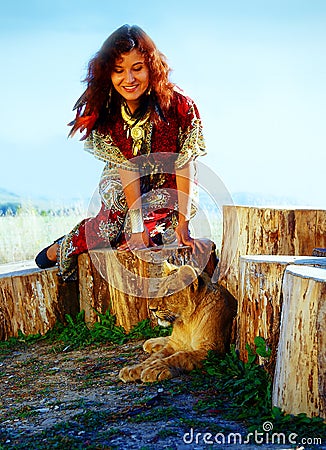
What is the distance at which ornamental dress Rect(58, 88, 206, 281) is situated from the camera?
4695mm

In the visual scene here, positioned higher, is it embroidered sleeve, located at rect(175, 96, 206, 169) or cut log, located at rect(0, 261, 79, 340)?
embroidered sleeve, located at rect(175, 96, 206, 169)

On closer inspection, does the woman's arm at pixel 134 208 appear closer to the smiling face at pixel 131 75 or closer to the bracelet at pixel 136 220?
the bracelet at pixel 136 220

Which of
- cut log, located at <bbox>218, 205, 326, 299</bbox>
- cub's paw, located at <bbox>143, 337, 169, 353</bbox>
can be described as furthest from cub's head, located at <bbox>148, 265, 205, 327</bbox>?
cut log, located at <bbox>218, 205, 326, 299</bbox>

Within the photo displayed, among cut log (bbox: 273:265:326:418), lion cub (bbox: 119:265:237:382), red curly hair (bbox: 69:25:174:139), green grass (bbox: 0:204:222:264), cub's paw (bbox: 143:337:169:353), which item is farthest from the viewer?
green grass (bbox: 0:204:222:264)

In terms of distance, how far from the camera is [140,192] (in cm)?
468

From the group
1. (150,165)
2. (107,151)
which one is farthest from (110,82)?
(150,165)

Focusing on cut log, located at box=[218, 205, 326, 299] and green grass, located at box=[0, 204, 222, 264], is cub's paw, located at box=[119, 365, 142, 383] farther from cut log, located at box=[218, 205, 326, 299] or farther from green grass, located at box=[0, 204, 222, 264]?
green grass, located at box=[0, 204, 222, 264]

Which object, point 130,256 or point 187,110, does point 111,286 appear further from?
point 187,110

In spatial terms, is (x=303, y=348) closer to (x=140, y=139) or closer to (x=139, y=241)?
(x=139, y=241)

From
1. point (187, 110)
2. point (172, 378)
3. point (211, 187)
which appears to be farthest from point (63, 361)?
point (187, 110)

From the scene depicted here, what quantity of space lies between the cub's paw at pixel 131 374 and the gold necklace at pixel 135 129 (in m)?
1.54

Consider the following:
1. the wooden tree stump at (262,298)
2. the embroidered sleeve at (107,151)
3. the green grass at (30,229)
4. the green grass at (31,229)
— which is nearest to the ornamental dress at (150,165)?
the embroidered sleeve at (107,151)

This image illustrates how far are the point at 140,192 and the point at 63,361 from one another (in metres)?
1.20

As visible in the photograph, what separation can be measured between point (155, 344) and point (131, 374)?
1.63 ft
